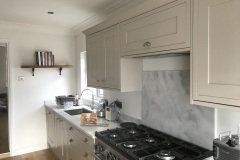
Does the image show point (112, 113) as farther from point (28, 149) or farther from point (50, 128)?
point (28, 149)

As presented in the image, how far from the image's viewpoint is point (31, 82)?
3846 millimetres

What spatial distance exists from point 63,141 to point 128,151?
1.80 m

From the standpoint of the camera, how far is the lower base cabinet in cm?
228

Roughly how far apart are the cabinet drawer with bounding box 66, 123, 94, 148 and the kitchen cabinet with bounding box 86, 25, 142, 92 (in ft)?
2.05

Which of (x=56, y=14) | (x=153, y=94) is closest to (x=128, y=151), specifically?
(x=153, y=94)

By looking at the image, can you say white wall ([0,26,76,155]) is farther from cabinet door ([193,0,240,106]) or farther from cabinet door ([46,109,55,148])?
cabinet door ([193,0,240,106])

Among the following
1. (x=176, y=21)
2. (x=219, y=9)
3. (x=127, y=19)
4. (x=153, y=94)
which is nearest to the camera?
(x=219, y=9)

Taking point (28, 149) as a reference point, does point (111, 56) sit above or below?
above

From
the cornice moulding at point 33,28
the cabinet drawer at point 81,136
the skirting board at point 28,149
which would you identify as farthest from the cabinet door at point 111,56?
the skirting board at point 28,149

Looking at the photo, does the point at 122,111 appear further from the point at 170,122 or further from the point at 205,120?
the point at 205,120

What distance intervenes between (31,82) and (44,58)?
0.54m

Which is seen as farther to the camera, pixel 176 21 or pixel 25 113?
pixel 25 113

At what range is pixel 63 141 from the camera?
10.1 ft

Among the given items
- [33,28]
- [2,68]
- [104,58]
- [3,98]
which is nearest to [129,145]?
[104,58]
